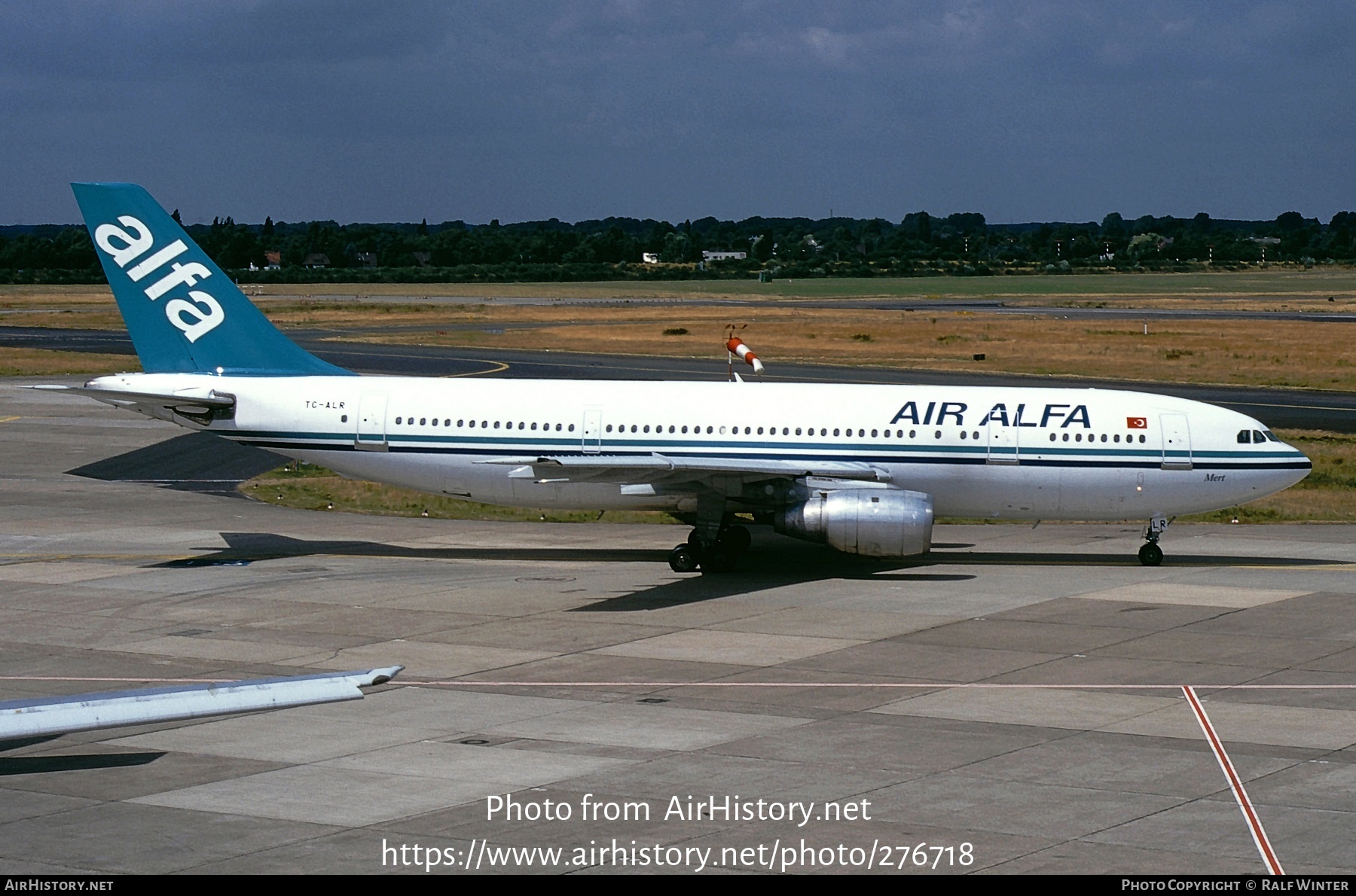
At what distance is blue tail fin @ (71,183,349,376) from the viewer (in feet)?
129

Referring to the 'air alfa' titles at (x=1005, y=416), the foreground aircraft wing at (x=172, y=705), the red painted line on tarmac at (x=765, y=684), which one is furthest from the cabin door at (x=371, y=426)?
the foreground aircraft wing at (x=172, y=705)

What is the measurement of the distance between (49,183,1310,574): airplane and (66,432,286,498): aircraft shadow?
37.6ft

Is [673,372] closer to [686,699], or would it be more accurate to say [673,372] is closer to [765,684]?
[765,684]

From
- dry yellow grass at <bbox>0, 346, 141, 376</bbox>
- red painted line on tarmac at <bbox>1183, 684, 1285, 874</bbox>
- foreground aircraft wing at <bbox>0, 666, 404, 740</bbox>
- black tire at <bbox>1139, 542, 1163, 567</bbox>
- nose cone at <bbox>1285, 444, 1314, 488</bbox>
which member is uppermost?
foreground aircraft wing at <bbox>0, 666, 404, 740</bbox>

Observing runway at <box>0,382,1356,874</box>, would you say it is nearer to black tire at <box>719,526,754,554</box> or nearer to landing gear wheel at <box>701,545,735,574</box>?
landing gear wheel at <box>701,545,735,574</box>

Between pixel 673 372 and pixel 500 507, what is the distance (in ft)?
134

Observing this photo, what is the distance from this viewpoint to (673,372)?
85.8 metres

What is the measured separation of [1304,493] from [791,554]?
1873 centimetres

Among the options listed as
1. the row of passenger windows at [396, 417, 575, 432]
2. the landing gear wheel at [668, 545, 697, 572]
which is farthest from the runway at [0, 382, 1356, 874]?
the row of passenger windows at [396, 417, 575, 432]

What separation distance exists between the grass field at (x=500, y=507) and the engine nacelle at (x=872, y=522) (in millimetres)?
8920

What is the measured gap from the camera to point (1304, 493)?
49.0 metres

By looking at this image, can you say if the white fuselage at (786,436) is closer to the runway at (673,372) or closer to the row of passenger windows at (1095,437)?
the row of passenger windows at (1095,437)

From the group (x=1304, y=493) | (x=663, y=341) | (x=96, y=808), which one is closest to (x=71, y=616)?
(x=96, y=808)

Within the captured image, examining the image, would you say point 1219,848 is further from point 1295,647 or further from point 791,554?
point 791,554
